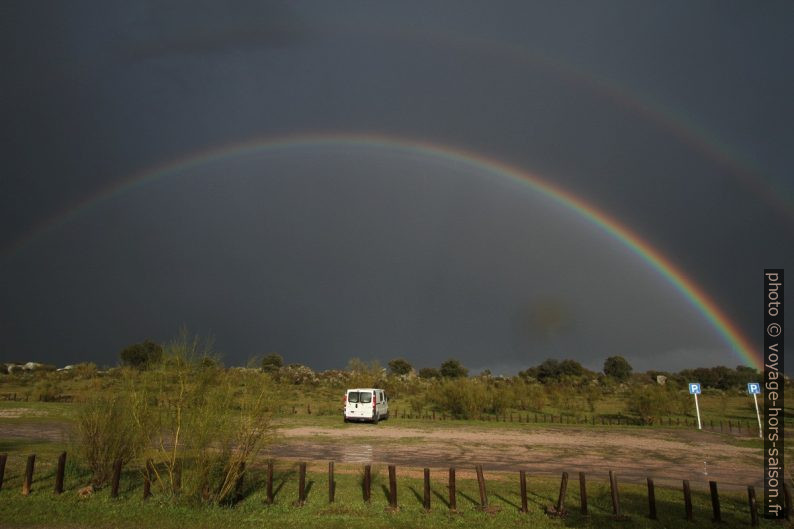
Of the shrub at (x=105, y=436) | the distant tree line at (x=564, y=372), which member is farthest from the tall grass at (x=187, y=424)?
the distant tree line at (x=564, y=372)

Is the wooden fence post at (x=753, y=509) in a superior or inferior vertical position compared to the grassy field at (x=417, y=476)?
superior

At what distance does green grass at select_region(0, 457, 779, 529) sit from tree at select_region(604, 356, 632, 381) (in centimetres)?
10426

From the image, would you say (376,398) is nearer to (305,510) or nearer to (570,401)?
(305,510)

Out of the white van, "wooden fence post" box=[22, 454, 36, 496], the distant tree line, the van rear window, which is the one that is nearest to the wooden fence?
"wooden fence post" box=[22, 454, 36, 496]

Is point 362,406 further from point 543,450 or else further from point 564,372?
point 564,372

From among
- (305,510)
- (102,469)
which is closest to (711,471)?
(305,510)

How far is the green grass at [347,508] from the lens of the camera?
11.3m

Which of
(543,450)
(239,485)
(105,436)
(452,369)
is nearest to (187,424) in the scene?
(239,485)

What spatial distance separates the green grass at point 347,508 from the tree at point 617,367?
10426 cm

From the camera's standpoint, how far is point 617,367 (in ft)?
373

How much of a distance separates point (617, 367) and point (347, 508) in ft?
370

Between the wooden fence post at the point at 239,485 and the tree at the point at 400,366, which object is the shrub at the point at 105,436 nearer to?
the wooden fence post at the point at 239,485

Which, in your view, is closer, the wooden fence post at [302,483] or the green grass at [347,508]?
the green grass at [347,508]

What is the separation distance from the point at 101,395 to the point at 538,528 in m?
12.3
